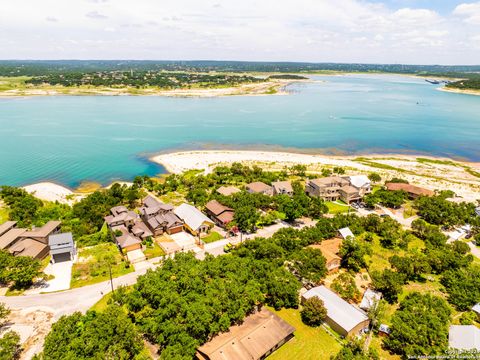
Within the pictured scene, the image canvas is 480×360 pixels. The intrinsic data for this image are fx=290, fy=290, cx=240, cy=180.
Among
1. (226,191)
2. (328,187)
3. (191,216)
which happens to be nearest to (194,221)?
(191,216)

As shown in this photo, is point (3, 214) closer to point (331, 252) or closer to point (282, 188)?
point (282, 188)

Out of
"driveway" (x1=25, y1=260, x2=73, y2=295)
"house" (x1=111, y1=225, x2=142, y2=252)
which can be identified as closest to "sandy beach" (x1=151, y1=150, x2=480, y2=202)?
"house" (x1=111, y1=225, x2=142, y2=252)

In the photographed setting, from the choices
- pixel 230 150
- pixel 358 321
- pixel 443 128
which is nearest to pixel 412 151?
pixel 443 128

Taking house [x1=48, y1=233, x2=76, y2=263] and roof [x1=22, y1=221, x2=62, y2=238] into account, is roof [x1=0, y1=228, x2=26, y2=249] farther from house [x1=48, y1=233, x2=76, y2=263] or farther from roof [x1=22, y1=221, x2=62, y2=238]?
house [x1=48, y1=233, x2=76, y2=263]

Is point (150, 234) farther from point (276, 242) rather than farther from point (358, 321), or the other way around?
point (358, 321)

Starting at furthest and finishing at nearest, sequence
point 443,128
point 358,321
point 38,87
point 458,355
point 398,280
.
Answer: point 38,87, point 443,128, point 398,280, point 358,321, point 458,355

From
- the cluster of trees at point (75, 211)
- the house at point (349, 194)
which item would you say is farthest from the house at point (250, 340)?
the house at point (349, 194)
